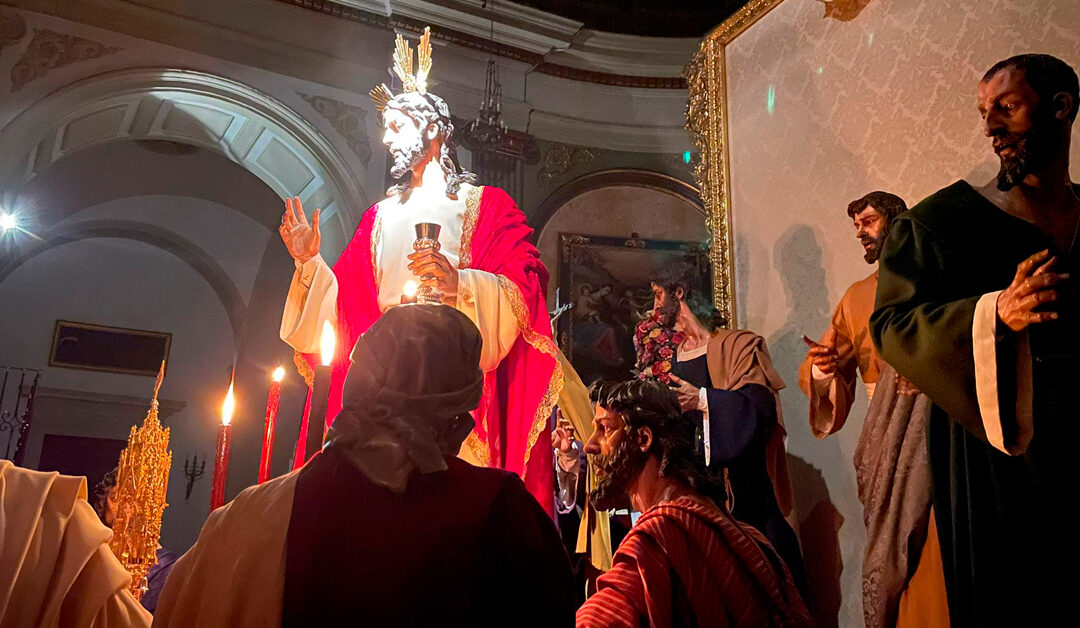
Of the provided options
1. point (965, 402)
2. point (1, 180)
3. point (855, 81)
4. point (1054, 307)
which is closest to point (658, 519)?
point (965, 402)

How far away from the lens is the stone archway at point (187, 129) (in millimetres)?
5184

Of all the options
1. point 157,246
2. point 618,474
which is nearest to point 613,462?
point 618,474

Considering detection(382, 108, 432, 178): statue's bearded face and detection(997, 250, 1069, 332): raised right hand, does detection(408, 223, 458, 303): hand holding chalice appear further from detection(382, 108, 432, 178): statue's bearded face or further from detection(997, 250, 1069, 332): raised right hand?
detection(997, 250, 1069, 332): raised right hand

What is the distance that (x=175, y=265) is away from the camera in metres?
9.21

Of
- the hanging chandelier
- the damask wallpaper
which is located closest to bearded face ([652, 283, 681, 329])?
the damask wallpaper

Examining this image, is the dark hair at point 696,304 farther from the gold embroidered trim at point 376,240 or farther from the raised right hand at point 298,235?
the raised right hand at point 298,235

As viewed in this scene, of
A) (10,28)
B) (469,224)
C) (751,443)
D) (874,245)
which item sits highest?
(10,28)

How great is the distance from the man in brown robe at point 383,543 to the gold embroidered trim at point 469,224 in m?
2.24

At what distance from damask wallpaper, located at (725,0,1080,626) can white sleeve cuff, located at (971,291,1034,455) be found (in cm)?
143

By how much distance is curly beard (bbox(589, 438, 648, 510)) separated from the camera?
7.48 ft

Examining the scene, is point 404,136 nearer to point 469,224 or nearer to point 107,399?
point 469,224

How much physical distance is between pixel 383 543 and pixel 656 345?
269 centimetres

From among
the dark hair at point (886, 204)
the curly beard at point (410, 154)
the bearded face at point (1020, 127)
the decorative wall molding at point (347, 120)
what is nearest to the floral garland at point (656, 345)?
the dark hair at point (886, 204)

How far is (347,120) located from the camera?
594 cm
